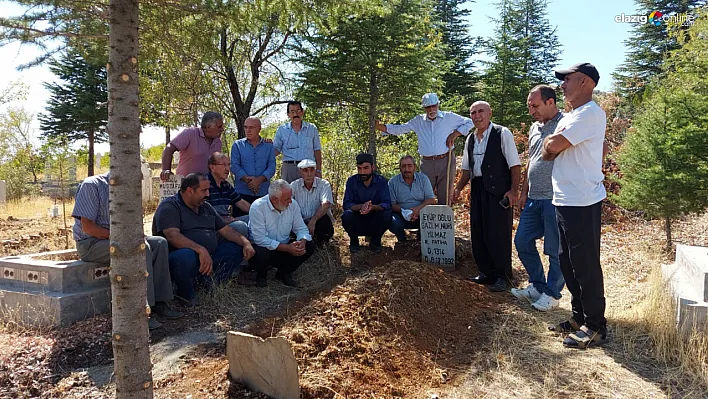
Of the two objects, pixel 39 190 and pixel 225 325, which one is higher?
pixel 39 190

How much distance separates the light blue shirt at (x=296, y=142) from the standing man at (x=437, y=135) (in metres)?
0.95

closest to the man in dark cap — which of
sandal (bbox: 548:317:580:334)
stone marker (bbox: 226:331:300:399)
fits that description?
sandal (bbox: 548:317:580:334)

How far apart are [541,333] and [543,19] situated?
26496 mm

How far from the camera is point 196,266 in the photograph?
4.58m

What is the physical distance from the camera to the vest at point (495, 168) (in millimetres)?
4828

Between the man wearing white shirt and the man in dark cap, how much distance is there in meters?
1.04

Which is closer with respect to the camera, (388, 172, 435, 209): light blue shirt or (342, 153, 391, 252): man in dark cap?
(342, 153, 391, 252): man in dark cap

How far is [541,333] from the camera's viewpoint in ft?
12.6

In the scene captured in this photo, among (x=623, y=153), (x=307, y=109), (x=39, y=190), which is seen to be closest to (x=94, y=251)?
(x=307, y=109)

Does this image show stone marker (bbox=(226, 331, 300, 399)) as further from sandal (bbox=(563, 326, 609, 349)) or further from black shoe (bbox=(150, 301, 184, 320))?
sandal (bbox=(563, 326, 609, 349))

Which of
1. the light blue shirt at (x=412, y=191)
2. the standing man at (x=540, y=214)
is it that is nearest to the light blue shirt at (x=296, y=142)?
the light blue shirt at (x=412, y=191)

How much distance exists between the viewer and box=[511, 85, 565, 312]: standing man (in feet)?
14.1

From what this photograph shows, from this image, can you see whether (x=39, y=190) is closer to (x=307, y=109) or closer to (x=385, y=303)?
(x=307, y=109)

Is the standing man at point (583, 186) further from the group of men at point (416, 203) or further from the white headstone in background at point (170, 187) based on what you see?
the white headstone in background at point (170, 187)
